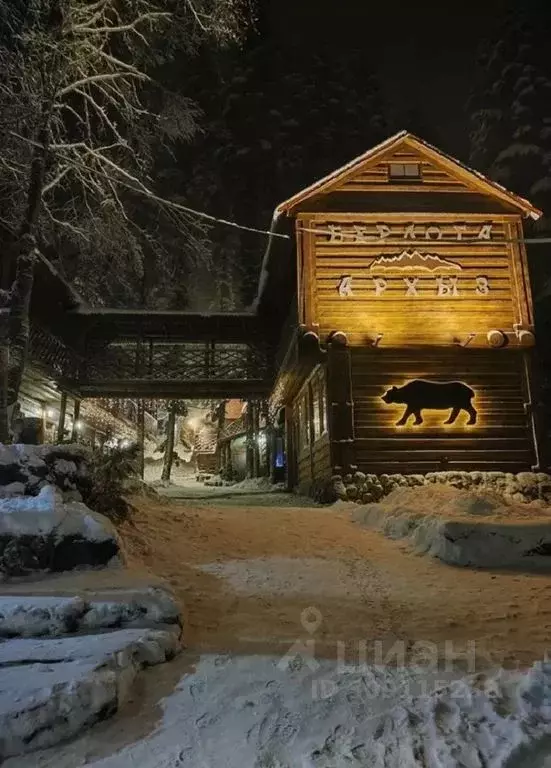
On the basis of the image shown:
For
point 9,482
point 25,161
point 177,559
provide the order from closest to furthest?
point 9,482
point 177,559
point 25,161

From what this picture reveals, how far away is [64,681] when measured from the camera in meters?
3.12

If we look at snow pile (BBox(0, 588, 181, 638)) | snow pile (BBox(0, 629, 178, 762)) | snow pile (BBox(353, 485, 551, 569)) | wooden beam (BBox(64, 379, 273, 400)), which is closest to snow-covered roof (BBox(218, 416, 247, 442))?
wooden beam (BBox(64, 379, 273, 400))

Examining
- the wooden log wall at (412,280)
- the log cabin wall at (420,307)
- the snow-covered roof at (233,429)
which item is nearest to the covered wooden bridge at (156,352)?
the wooden log wall at (412,280)

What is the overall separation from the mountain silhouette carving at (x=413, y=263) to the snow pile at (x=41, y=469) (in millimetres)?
10454

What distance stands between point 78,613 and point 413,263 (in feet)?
43.9

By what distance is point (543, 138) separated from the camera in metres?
25.3

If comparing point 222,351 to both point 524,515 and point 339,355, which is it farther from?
point 524,515

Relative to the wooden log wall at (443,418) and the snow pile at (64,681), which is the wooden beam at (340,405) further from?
the snow pile at (64,681)

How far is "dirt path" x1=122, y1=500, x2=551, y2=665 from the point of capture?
4.63 metres

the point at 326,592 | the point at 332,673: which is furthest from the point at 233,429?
the point at 332,673

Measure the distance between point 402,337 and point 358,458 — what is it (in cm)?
352

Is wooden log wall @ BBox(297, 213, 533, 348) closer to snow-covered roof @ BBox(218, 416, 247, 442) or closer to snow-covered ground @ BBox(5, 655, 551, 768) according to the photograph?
snow-covered ground @ BBox(5, 655, 551, 768)

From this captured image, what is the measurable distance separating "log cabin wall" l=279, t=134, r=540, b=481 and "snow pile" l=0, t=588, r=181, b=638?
9842mm

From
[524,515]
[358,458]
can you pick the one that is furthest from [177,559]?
[358,458]
